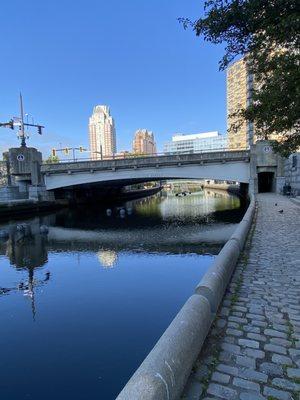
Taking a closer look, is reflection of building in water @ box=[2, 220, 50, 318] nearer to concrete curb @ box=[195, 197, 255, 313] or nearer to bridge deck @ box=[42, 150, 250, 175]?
A: concrete curb @ box=[195, 197, 255, 313]

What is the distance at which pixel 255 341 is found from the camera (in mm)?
4430

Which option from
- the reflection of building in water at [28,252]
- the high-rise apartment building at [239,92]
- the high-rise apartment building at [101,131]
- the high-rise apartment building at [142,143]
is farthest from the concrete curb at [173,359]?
the high-rise apartment building at [142,143]

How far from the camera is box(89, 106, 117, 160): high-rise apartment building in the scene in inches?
4759

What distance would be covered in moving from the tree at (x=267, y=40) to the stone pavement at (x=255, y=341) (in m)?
3.94

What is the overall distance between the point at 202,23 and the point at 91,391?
24.0ft

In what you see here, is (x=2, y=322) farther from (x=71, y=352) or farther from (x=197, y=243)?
(x=197, y=243)

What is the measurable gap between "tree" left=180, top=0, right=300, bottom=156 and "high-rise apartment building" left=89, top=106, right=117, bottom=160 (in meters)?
113

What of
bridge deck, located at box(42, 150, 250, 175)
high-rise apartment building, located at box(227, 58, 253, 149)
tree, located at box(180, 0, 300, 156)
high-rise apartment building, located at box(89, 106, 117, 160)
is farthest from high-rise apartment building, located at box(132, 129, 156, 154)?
tree, located at box(180, 0, 300, 156)

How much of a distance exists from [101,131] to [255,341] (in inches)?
4778

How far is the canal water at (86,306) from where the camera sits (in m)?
6.02

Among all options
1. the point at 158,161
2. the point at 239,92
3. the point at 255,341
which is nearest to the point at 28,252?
the point at 255,341

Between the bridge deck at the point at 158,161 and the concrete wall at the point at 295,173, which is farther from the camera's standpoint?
the bridge deck at the point at 158,161

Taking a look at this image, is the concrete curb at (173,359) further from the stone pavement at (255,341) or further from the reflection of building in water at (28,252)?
the reflection of building in water at (28,252)

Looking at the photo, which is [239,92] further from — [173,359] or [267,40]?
[173,359]
